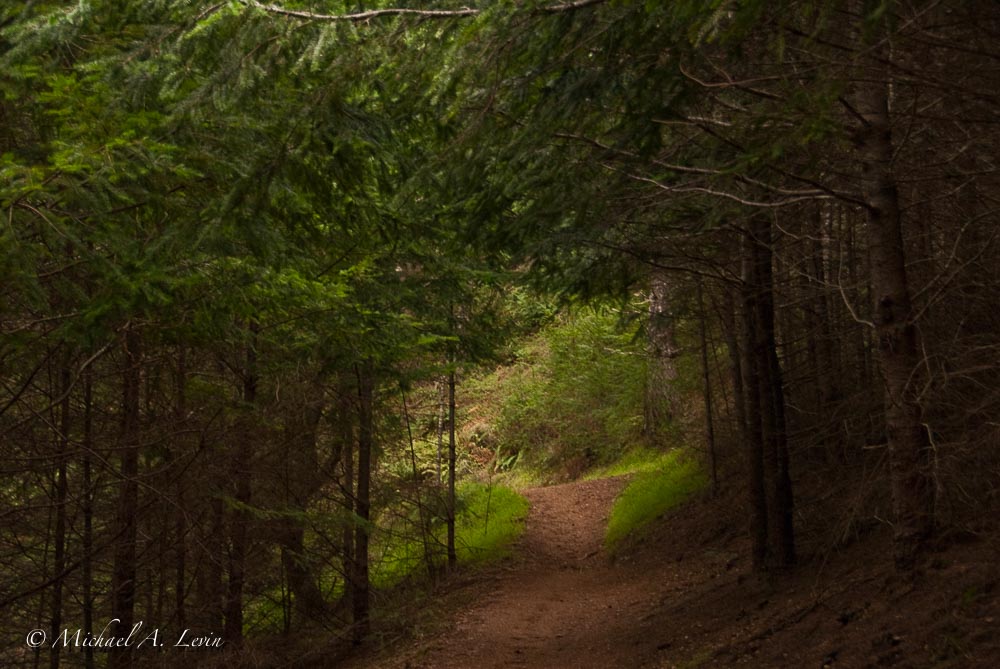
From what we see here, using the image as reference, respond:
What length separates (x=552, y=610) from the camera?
12.1m

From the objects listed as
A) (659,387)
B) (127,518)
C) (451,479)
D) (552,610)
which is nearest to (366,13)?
(127,518)

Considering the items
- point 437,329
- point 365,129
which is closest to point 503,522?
point 437,329

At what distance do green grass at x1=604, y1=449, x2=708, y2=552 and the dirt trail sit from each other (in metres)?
0.49

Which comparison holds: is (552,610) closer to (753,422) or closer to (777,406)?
(753,422)

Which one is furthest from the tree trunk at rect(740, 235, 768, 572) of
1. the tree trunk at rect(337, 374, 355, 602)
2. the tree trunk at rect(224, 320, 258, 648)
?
the tree trunk at rect(224, 320, 258, 648)

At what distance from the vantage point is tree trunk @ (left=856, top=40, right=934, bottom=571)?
628 centimetres

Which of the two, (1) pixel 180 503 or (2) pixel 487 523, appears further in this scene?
(2) pixel 487 523

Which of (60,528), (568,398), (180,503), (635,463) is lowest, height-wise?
(635,463)

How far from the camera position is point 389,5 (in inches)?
239

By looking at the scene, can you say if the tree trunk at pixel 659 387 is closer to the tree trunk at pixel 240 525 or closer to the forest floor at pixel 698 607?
the forest floor at pixel 698 607

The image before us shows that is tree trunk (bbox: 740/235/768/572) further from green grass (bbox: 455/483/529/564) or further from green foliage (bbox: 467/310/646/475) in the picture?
green grass (bbox: 455/483/529/564)

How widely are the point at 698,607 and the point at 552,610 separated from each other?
123 inches

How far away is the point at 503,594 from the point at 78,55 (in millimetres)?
10017

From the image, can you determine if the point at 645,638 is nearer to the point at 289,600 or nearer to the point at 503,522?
the point at 289,600
